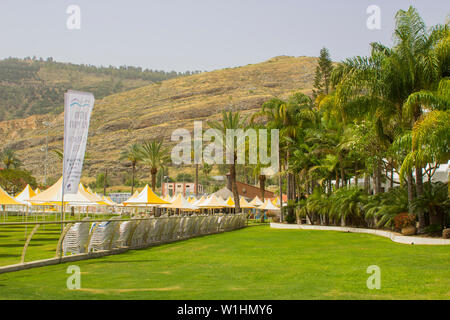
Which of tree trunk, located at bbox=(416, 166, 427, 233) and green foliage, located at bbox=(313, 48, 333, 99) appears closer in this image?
tree trunk, located at bbox=(416, 166, 427, 233)

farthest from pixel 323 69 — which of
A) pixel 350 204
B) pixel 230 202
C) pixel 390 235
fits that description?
pixel 390 235

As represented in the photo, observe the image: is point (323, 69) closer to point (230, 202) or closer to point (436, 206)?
point (230, 202)

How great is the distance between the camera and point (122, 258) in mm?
14938

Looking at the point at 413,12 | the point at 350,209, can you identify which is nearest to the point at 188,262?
the point at 413,12

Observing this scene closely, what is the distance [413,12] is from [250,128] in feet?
98.2

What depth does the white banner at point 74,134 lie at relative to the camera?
52.4 ft

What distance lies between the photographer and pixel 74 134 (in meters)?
16.2

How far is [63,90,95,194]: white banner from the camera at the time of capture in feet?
52.4

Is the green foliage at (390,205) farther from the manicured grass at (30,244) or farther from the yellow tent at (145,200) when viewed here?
the manicured grass at (30,244)

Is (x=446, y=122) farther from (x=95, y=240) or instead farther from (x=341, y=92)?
(x=95, y=240)

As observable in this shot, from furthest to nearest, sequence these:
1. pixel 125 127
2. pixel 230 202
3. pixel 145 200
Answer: pixel 125 127 < pixel 230 202 < pixel 145 200

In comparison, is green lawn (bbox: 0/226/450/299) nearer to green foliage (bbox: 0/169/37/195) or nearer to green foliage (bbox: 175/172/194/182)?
green foliage (bbox: 0/169/37/195)

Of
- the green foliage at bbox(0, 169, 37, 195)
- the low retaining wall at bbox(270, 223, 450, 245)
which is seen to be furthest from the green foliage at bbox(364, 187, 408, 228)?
the green foliage at bbox(0, 169, 37, 195)

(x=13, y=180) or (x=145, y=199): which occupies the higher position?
(x=13, y=180)
